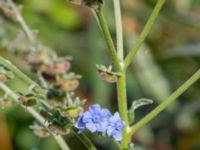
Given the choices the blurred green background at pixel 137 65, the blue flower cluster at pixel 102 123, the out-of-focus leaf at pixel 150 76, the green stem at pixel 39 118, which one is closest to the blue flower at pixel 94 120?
the blue flower cluster at pixel 102 123

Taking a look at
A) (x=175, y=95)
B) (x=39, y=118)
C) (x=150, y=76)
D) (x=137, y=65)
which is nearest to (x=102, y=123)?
(x=175, y=95)

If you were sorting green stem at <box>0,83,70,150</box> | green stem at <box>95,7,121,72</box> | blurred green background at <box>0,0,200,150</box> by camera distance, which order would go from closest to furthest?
green stem at <box>95,7,121,72</box> → green stem at <box>0,83,70,150</box> → blurred green background at <box>0,0,200,150</box>

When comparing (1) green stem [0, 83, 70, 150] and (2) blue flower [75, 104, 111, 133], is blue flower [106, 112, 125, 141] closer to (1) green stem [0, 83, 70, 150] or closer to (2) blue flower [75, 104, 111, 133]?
(2) blue flower [75, 104, 111, 133]

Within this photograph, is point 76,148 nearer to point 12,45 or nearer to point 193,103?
point 193,103

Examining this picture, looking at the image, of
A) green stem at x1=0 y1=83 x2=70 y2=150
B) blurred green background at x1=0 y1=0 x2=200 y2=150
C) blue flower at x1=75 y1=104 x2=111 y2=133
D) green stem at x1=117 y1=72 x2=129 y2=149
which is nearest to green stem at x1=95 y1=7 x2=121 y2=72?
green stem at x1=117 y1=72 x2=129 y2=149

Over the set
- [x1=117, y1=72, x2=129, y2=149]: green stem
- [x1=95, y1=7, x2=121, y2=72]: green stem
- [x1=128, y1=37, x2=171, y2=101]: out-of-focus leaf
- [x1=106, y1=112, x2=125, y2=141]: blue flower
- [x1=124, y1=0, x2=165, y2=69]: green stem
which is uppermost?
[x1=128, y1=37, x2=171, y2=101]: out-of-focus leaf

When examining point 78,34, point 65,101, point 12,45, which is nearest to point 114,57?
point 65,101

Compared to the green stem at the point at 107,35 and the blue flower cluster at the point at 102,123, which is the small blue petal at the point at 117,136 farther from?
the green stem at the point at 107,35
